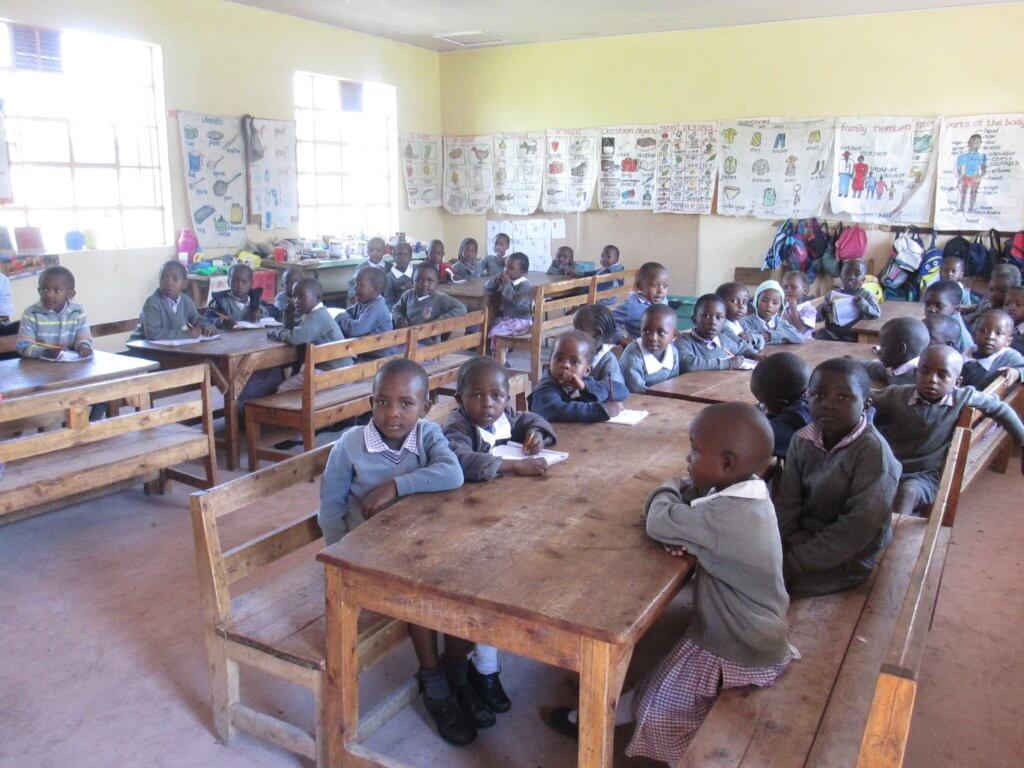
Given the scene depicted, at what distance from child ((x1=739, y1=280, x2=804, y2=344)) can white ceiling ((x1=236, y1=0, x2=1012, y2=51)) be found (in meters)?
3.52

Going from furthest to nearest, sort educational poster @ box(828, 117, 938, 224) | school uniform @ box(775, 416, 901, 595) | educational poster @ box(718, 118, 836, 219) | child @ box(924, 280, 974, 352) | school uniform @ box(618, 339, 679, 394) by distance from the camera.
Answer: educational poster @ box(718, 118, 836, 219) → educational poster @ box(828, 117, 938, 224) → child @ box(924, 280, 974, 352) → school uniform @ box(618, 339, 679, 394) → school uniform @ box(775, 416, 901, 595)

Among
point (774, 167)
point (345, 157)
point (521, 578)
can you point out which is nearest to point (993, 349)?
point (521, 578)

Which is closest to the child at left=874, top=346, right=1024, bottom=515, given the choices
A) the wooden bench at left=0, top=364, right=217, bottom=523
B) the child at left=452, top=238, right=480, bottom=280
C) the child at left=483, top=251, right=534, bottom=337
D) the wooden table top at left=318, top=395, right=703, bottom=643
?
the wooden table top at left=318, top=395, right=703, bottom=643

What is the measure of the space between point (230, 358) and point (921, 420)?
323 cm

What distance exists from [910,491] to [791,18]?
6.16 m

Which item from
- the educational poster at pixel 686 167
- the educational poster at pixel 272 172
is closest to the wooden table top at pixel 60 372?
the educational poster at pixel 272 172

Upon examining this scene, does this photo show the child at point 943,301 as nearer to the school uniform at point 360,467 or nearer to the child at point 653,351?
the child at point 653,351

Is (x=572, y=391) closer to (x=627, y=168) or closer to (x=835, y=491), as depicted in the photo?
(x=835, y=491)

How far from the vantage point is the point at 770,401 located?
2.93 meters

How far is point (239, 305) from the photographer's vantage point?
5.54 meters

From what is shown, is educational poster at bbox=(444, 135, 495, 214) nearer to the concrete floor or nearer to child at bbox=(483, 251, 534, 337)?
child at bbox=(483, 251, 534, 337)

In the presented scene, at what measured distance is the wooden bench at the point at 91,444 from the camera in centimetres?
308

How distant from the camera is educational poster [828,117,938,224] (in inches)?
295

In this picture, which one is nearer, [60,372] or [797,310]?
[60,372]
